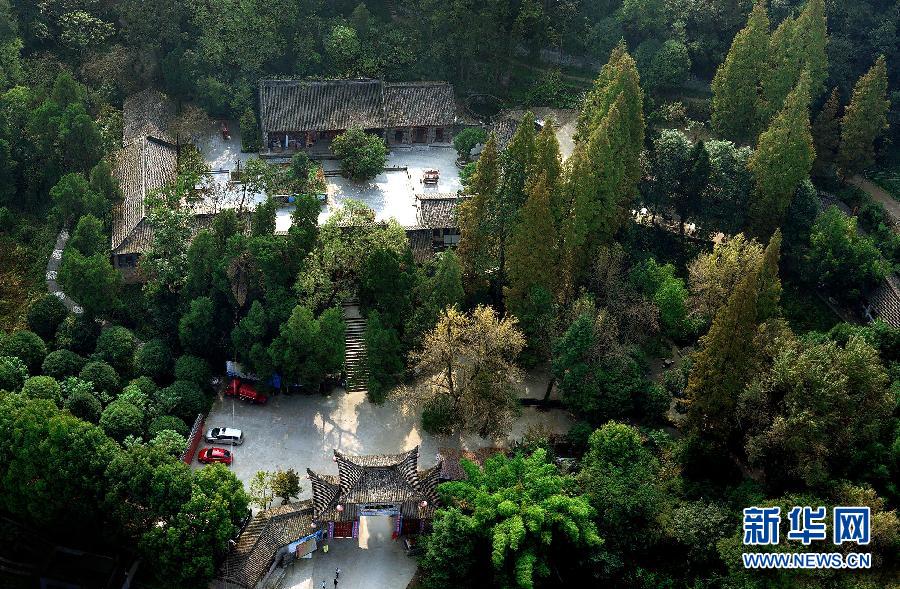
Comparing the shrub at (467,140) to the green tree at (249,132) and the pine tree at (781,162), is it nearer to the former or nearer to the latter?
the green tree at (249,132)

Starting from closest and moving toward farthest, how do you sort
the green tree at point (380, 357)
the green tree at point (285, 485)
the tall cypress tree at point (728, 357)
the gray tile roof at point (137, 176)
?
the tall cypress tree at point (728, 357), the green tree at point (285, 485), the green tree at point (380, 357), the gray tile roof at point (137, 176)

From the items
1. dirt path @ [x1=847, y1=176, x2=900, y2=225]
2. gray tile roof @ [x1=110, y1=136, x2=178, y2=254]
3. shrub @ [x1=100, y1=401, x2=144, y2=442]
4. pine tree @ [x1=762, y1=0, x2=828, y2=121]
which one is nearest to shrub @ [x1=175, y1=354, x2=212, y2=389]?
shrub @ [x1=100, y1=401, x2=144, y2=442]

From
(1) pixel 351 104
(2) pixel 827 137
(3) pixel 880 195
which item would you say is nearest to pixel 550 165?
(1) pixel 351 104

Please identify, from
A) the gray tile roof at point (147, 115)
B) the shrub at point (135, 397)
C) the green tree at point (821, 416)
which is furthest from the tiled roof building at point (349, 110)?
the green tree at point (821, 416)

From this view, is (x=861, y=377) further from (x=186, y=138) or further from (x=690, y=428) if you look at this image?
(x=186, y=138)

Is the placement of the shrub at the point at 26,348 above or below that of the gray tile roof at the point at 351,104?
below

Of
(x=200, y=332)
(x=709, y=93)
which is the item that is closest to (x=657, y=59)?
(x=709, y=93)

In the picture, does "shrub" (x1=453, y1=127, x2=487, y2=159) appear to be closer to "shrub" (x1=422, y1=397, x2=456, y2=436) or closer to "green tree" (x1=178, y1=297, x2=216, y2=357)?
"green tree" (x1=178, y1=297, x2=216, y2=357)
